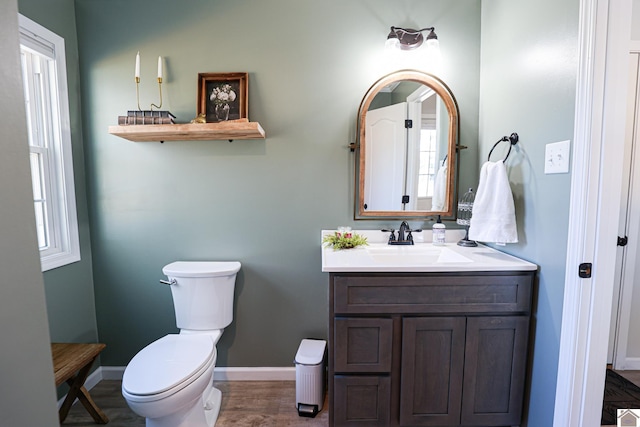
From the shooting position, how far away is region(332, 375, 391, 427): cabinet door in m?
1.35

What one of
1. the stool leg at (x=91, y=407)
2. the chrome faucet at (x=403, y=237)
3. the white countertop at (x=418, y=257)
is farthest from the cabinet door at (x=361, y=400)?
the stool leg at (x=91, y=407)

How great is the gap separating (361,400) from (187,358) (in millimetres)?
852

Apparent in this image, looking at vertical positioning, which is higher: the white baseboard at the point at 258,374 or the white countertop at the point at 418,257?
the white countertop at the point at 418,257

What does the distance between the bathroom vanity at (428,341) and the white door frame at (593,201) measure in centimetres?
22

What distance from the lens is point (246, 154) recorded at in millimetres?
1815

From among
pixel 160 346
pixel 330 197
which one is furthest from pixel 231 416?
pixel 330 197

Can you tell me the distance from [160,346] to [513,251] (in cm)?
188

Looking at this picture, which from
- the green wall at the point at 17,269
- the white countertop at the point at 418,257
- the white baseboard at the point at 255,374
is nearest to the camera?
the green wall at the point at 17,269

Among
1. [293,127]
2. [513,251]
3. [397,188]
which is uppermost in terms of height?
[293,127]

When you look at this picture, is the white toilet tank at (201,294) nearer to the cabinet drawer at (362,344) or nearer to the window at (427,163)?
the cabinet drawer at (362,344)

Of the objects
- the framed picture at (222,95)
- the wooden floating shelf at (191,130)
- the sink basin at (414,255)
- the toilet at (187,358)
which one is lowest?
the toilet at (187,358)

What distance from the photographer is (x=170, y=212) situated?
1.85m

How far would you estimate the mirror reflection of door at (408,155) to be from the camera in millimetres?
1789

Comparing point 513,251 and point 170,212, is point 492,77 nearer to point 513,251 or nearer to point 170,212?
point 513,251
